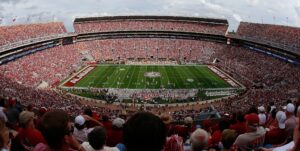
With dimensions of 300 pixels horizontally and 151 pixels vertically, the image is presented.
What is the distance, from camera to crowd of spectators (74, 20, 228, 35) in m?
86.4

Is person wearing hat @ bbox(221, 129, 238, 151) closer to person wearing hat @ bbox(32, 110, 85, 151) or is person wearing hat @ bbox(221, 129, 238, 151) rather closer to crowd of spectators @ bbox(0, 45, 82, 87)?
person wearing hat @ bbox(32, 110, 85, 151)

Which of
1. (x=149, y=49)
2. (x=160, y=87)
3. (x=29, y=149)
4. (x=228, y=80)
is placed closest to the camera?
(x=29, y=149)

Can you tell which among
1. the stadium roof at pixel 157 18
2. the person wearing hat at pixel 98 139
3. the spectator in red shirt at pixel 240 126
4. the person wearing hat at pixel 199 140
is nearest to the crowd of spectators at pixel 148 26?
the stadium roof at pixel 157 18

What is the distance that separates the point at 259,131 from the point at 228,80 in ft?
168

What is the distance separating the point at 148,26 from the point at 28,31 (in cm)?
2989

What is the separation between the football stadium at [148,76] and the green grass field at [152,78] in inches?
6.4

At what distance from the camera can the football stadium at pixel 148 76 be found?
20.8 ft

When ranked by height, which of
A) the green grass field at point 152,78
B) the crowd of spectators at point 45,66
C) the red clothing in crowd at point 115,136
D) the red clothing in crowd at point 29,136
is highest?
the red clothing in crowd at point 29,136

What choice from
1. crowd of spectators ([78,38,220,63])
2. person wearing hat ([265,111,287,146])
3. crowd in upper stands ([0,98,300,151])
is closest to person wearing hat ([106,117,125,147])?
crowd in upper stands ([0,98,300,151])

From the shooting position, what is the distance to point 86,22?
90.1m

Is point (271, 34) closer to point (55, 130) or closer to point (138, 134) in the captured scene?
point (55, 130)

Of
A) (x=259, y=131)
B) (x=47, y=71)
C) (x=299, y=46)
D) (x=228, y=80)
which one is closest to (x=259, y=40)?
(x=299, y=46)

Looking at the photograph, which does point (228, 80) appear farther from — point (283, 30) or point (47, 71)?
point (47, 71)

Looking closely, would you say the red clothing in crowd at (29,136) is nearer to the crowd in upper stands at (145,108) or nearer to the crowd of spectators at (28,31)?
the crowd in upper stands at (145,108)
